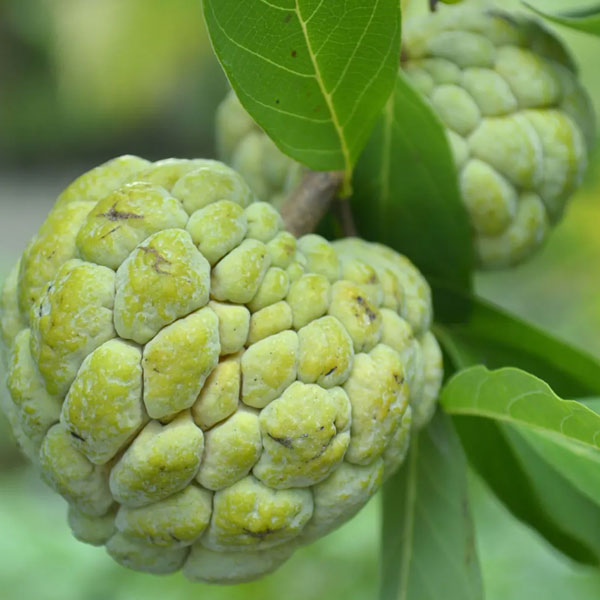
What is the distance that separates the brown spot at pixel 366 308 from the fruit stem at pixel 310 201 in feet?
0.64

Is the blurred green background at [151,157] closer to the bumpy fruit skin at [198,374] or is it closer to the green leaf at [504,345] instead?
the green leaf at [504,345]

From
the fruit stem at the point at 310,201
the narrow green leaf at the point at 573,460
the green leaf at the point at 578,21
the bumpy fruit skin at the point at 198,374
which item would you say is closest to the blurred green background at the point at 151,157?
the narrow green leaf at the point at 573,460

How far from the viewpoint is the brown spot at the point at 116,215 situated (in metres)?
1.05

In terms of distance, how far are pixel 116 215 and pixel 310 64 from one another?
1.12ft

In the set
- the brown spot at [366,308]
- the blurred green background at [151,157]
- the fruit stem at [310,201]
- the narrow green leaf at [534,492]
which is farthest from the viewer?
the blurred green background at [151,157]

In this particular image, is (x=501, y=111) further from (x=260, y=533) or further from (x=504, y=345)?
(x=260, y=533)

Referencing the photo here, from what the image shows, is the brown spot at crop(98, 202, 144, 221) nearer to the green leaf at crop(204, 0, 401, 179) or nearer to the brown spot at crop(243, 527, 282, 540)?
the green leaf at crop(204, 0, 401, 179)

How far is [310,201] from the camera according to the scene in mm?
1308

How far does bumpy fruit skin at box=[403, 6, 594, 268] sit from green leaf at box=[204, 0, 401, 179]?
250mm

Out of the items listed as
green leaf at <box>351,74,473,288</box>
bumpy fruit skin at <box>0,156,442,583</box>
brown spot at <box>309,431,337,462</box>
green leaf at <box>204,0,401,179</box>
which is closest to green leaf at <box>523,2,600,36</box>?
green leaf at <box>351,74,473,288</box>

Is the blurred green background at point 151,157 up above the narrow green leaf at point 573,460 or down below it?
below

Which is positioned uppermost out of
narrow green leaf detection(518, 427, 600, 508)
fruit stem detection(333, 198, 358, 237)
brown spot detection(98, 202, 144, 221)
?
brown spot detection(98, 202, 144, 221)

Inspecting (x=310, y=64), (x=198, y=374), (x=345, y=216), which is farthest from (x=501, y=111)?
(x=198, y=374)

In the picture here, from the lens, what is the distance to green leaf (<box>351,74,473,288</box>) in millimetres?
1398
